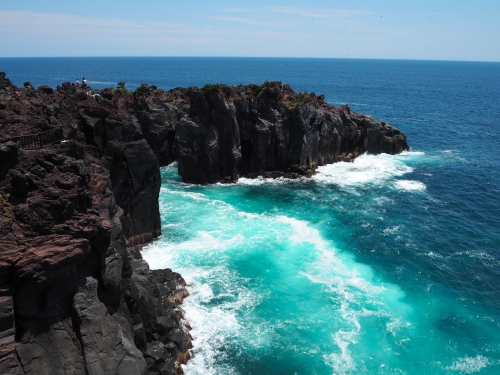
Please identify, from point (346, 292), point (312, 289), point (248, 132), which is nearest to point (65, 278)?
point (312, 289)

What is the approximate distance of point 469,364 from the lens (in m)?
35.1

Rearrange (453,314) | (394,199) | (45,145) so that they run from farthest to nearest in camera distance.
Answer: (394,199), (453,314), (45,145)

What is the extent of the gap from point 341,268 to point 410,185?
38078mm

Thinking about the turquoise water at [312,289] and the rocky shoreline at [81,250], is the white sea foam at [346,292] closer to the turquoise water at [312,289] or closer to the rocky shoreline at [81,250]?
the turquoise water at [312,289]

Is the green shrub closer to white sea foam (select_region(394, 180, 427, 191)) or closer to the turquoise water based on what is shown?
the turquoise water

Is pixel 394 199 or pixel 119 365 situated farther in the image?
pixel 394 199

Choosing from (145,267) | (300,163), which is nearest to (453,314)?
(145,267)

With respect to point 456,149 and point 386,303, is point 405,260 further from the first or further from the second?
point 456,149

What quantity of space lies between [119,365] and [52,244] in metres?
8.36

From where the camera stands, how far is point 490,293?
45.0 m

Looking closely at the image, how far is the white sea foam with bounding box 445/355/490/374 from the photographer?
34.3m

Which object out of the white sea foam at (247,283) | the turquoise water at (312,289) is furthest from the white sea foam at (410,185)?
the white sea foam at (247,283)

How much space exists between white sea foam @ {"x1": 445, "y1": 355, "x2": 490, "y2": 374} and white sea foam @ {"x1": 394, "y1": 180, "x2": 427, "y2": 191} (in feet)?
152

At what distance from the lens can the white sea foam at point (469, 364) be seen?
34.3 metres
